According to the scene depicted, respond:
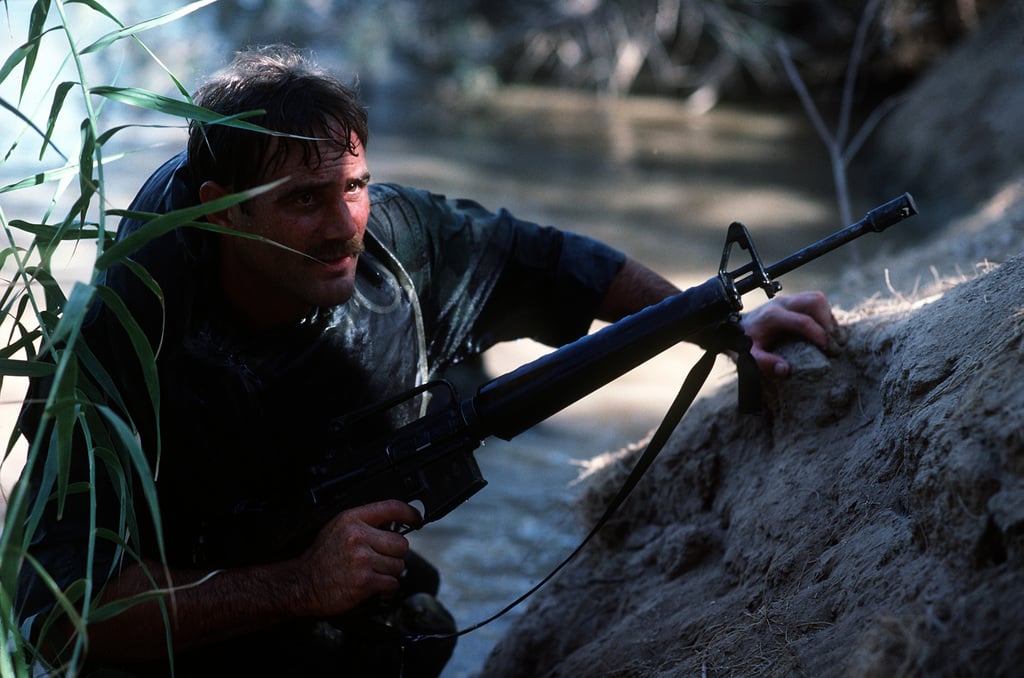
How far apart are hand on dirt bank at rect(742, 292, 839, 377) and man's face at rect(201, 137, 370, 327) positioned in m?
0.89

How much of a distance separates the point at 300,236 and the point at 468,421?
1.67 feet

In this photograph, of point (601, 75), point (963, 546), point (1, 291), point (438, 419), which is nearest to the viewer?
point (963, 546)

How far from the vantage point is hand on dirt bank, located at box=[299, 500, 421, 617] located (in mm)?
2189

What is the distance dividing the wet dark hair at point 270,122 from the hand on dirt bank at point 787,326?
956mm

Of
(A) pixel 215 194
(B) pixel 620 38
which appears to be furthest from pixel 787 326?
(B) pixel 620 38

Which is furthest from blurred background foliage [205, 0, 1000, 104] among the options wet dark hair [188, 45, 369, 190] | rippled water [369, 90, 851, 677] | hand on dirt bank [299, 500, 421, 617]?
hand on dirt bank [299, 500, 421, 617]

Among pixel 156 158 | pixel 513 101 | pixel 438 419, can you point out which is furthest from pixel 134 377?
pixel 513 101

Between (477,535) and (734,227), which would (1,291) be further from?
(734,227)

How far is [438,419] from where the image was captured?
7.64ft

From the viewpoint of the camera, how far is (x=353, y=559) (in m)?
2.19

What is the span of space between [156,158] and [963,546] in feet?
29.8

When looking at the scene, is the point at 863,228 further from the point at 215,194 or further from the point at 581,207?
the point at 581,207

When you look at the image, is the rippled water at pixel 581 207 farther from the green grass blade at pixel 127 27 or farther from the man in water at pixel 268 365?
the green grass blade at pixel 127 27

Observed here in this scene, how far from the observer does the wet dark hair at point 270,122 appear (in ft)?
7.30
